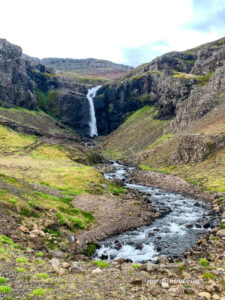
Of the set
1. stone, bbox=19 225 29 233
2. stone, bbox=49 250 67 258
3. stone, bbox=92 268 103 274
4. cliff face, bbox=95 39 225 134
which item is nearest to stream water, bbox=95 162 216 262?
stone, bbox=49 250 67 258

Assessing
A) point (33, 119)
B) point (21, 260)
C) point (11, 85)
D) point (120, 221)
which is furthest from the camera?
point (11, 85)

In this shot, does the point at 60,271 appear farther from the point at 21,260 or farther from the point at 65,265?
the point at 21,260

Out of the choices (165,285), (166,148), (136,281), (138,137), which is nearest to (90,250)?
(136,281)

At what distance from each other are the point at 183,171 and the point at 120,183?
22.6m

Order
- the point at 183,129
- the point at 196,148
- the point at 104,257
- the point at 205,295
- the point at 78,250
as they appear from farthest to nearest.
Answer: the point at 183,129 < the point at 196,148 < the point at 78,250 < the point at 104,257 < the point at 205,295

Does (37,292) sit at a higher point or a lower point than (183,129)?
lower

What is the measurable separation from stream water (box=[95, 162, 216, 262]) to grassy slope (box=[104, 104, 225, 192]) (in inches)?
506

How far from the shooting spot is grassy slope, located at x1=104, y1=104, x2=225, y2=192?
219 feet

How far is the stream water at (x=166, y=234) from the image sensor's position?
3045 cm

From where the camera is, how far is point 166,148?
97.9 meters

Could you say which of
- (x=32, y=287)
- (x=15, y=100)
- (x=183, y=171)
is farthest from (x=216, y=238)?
(x=15, y=100)

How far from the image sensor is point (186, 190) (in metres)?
61.7

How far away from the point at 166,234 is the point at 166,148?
64326 mm

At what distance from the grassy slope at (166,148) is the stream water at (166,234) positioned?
12.8 metres
